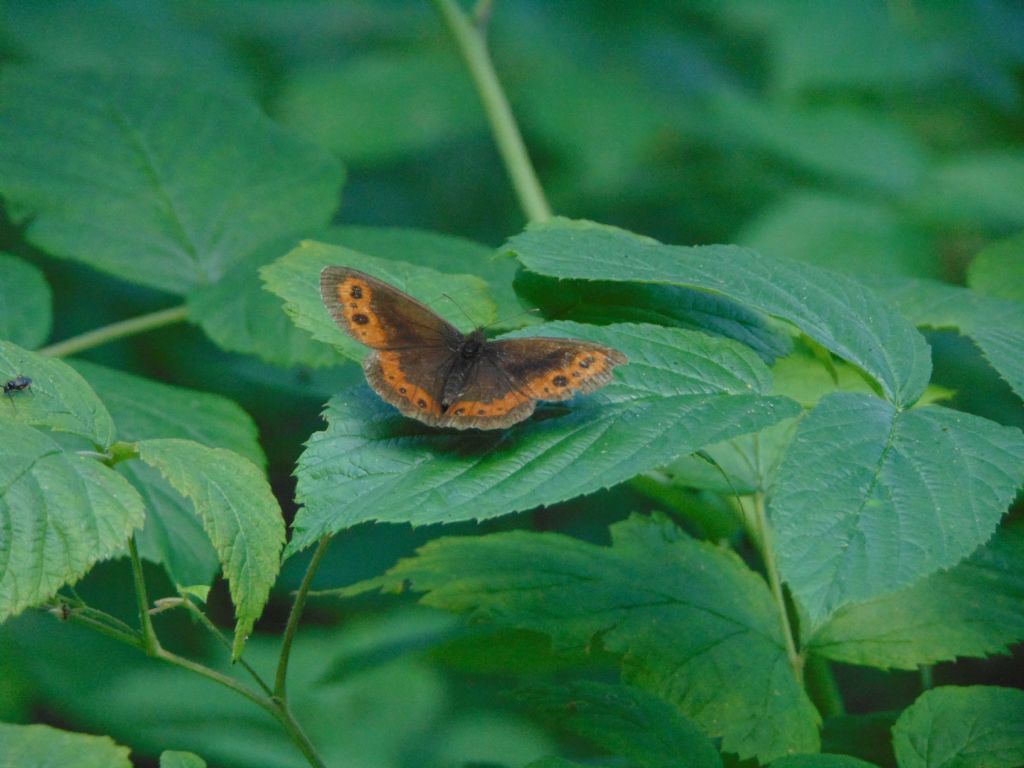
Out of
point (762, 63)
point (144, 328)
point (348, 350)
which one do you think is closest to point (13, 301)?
point (144, 328)

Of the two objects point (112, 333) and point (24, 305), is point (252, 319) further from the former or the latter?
point (24, 305)

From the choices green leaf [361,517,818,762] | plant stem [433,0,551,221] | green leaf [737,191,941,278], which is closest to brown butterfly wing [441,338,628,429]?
green leaf [361,517,818,762]

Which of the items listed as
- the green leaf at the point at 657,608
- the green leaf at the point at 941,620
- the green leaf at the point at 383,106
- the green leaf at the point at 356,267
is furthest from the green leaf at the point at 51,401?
the green leaf at the point at 383,106

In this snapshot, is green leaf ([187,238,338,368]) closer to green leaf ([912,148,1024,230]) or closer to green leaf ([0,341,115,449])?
green leaf ([0,341,115,449])

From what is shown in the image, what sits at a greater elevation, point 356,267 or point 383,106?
point 383,106

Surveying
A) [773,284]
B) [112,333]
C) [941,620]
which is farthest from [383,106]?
[941,620]

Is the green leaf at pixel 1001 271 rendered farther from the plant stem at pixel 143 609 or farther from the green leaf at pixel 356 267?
the plant stem at pixel 143 609
